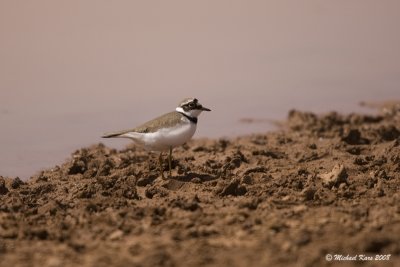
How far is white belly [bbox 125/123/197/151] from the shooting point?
9.33m

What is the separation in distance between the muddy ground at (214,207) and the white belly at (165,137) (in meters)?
0.41

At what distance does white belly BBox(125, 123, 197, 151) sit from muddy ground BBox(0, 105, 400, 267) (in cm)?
41

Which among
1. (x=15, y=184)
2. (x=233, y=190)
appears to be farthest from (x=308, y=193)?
(x=15, y=184)

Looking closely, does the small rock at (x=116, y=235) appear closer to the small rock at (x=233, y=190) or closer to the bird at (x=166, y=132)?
the small rock at (x=233, y=190)

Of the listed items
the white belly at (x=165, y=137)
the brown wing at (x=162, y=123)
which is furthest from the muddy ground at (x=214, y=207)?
the brown wing at (x=162, y=123)

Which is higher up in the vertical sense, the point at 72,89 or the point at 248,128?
the point at 72,89

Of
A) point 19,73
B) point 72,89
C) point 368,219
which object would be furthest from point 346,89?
point 368,219

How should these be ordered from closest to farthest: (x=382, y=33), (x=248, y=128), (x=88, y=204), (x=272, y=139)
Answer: (x=88, y=204), (x=272, y=139), (x=248, y=128), (x=382, y=33)

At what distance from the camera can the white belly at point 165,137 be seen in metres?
9.33

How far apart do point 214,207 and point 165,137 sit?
7.02 feet

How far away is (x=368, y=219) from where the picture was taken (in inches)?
258

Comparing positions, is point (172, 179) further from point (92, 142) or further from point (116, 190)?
point (92, 142)

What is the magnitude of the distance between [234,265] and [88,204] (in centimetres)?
265

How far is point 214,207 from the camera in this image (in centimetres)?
742
